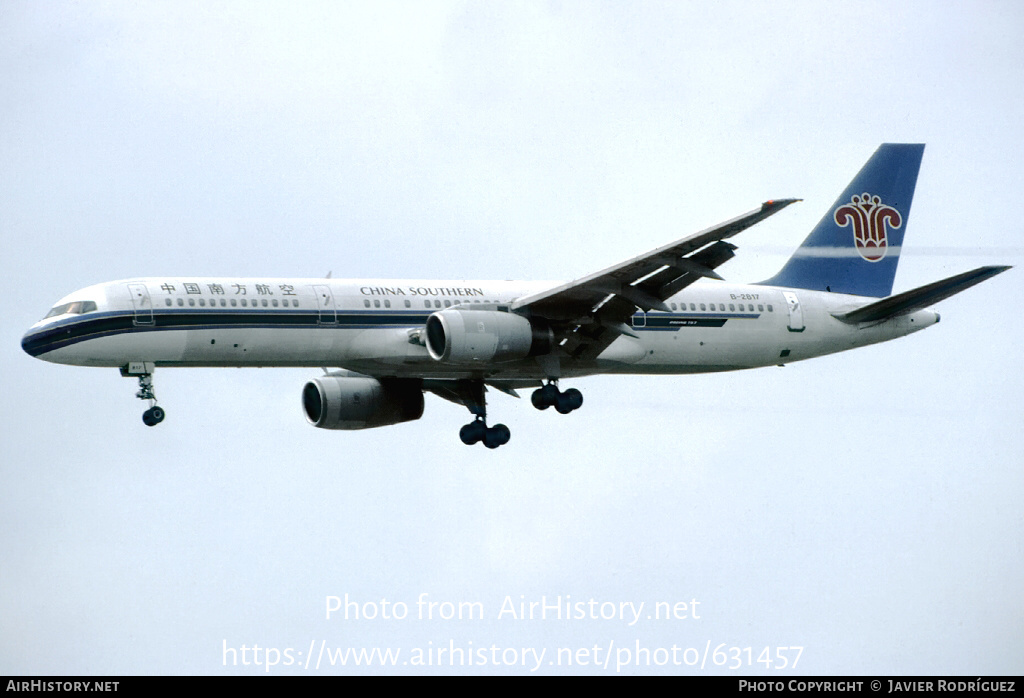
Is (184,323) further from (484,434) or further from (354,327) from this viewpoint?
(484,434)

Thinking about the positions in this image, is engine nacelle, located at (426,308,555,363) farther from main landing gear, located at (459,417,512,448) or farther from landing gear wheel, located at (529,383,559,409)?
main landing gear, located at (459,417,512,448)

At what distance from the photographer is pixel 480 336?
171 feet

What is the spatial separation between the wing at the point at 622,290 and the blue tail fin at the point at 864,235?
9.47 metres

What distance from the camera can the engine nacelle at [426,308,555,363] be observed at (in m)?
51.9

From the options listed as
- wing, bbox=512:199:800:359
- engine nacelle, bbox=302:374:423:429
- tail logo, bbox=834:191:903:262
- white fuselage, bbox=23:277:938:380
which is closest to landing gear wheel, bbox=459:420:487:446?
engine nacelle, bbox=302:374:423:429

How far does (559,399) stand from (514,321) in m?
3.83

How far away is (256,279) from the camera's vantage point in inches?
2122

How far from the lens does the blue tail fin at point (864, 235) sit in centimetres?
6169

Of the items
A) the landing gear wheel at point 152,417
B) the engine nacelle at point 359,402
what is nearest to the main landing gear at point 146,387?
the landing gear wheel at point 152,417

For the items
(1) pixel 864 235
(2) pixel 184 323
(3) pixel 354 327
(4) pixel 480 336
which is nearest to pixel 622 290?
(4) pixel 480 336
